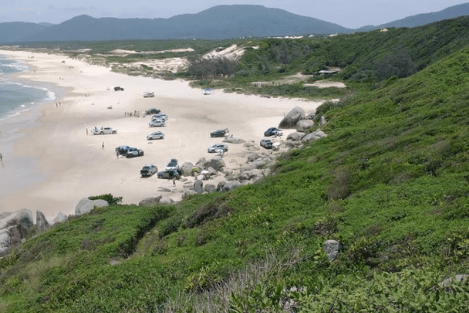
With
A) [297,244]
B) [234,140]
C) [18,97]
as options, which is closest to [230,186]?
[297,244]

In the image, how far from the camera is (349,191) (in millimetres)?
16984

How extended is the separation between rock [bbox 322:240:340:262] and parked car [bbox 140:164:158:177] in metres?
23.3

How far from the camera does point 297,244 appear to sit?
12695mm

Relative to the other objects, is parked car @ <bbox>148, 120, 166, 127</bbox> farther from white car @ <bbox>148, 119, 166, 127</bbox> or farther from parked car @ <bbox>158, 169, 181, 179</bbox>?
parked car @ <bbox>158, 169, 181, 179</bbox>

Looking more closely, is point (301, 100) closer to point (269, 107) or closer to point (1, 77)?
point (269, 107)

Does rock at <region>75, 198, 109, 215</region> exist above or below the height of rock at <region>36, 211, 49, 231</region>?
above

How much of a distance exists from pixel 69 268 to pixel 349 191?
11214 mm

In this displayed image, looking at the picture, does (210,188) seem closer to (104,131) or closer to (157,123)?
(104,131)

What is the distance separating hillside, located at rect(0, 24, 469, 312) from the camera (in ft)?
25.9

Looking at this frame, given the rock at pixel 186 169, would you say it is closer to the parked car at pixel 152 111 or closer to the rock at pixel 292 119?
the rock at pixel 292 119

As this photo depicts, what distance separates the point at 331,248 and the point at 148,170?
23.7 m

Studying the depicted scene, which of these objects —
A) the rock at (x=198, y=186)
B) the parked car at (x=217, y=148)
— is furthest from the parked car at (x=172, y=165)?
the parked car at (x=217, y=148)

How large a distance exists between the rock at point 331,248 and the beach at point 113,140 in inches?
705

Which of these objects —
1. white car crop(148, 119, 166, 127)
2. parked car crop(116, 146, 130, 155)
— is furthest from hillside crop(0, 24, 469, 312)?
white car crop(148, 119, 166, 127)
